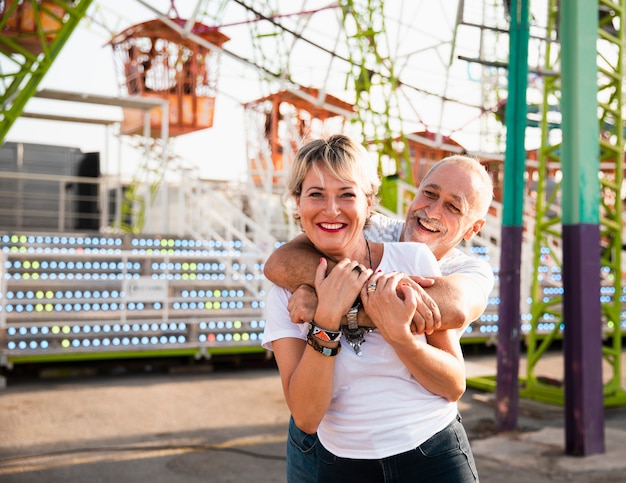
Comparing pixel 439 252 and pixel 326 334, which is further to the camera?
pixel 439 252

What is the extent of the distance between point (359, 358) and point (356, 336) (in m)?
0.05

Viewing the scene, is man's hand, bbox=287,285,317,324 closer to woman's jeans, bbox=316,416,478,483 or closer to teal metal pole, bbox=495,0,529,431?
woman's jeans, bbox=316,416,478,483

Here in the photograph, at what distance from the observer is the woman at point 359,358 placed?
1.45 metres

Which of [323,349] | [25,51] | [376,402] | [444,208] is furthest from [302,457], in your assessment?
[25,51]

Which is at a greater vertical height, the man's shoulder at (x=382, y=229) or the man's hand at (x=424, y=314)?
the man's shoulder at (x=382, y=229)

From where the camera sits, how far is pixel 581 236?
4777 millimetres

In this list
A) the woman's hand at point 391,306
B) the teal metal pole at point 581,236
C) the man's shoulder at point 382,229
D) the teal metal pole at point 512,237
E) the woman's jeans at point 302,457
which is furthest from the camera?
the teal metal pole at point 512,237

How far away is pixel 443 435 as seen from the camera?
1.58 m

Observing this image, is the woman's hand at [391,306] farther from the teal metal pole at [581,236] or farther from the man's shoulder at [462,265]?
the teal metal pole at [581,236]

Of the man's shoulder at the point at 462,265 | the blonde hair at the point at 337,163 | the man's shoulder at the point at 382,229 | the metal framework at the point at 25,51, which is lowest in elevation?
the man's shoulder at the point at 462,265

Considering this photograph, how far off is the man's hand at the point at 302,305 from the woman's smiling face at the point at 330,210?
0.40 ft

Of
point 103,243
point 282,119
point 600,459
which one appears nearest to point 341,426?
point 600,459

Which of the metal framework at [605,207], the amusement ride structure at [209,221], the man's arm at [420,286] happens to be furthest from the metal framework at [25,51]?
the man's arm at [420,286]

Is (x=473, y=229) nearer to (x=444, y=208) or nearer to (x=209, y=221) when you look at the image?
(x=444, y=208)
